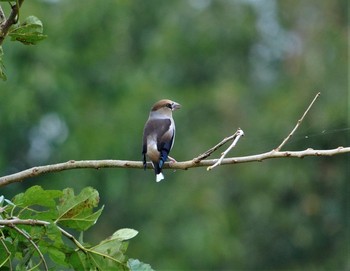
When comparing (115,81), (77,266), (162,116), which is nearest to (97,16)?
(115,81)

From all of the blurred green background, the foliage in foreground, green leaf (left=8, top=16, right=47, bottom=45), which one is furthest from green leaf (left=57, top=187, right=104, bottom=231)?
the blurred green background

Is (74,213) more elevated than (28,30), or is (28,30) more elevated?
(28,30)

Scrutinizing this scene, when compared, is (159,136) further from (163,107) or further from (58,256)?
(58,256)

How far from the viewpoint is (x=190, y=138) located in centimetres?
2020

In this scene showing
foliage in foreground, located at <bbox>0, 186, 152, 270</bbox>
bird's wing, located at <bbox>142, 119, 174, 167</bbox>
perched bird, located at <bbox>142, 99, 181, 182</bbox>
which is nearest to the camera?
foliage in foreground, located at <bbox>0, 186, 152, 270</bbox>

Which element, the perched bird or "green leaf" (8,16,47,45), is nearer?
"green leaf" (8,16,47,45)

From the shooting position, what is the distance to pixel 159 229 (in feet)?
62.0

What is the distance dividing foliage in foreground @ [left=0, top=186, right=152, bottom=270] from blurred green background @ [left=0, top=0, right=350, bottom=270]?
11699 mm

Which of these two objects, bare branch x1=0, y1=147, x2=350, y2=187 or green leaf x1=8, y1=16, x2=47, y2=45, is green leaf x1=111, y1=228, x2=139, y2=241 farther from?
green leaf x1=8, y1=16, x2=47, y2=45

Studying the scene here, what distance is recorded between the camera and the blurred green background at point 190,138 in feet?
54.5

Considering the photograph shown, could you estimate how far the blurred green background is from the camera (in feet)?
54.5

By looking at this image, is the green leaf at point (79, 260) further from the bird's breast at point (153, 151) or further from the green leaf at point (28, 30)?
the bird's breast at point (153, 151)

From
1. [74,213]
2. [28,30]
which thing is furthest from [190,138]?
[74,213]

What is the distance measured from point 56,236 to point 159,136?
207 centimetres
